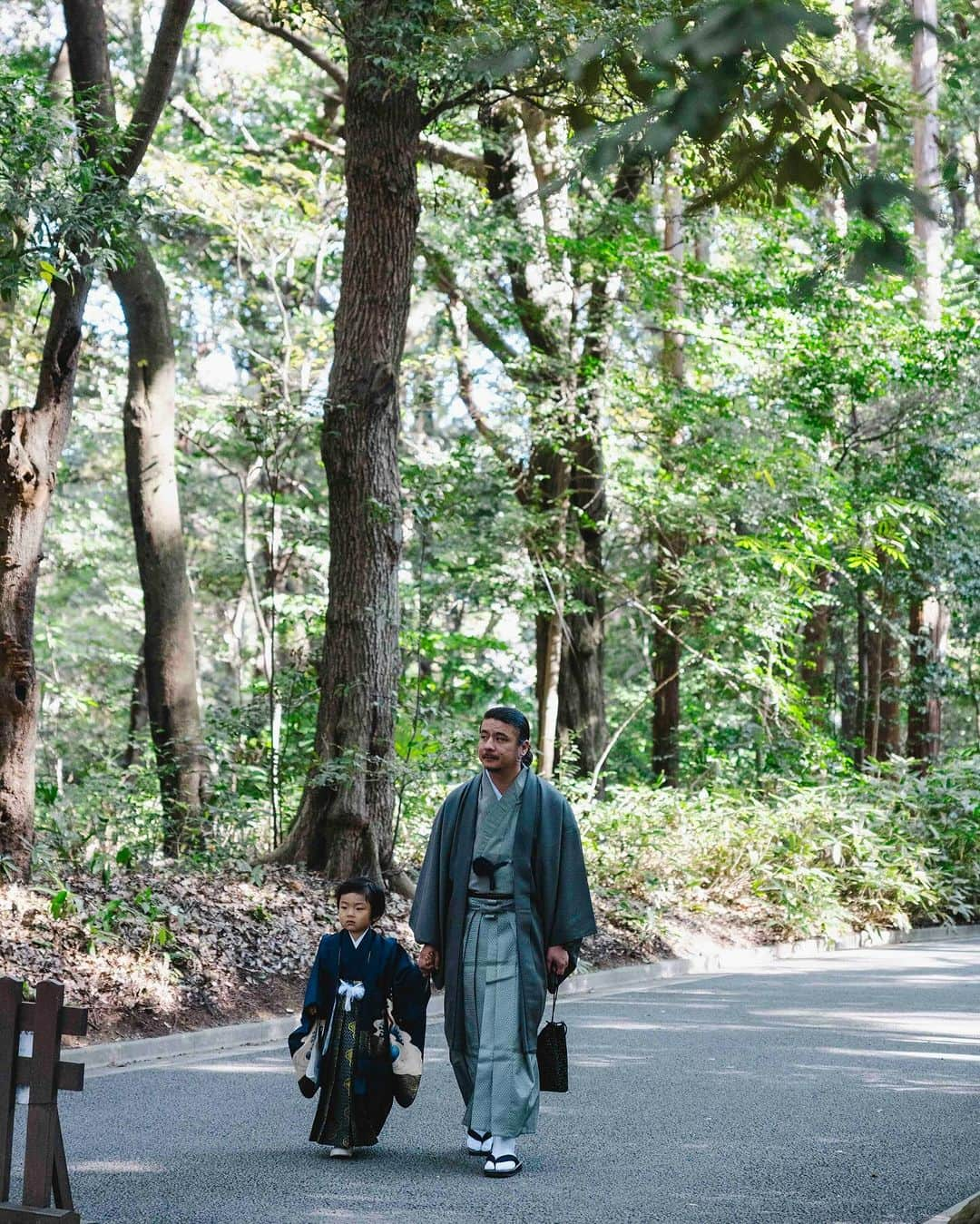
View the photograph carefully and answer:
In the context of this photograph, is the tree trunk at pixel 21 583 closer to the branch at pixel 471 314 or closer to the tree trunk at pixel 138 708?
the branch at pixel 471 314

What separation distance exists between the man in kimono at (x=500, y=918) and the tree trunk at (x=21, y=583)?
5.52 metres

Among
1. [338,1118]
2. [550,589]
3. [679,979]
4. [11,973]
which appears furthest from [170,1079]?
[550,589]

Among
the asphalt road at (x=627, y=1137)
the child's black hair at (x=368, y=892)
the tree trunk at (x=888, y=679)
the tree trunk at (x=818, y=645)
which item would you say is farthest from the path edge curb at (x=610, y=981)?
the tree trunk at (x=818, y=645)

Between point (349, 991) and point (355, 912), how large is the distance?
335 mm

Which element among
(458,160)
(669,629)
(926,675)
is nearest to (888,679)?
(926,675)

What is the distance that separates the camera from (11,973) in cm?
939

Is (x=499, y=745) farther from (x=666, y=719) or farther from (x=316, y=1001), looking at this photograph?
(x=666, y=719)

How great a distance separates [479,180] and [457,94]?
7302mm

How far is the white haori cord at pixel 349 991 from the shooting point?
6309 mm

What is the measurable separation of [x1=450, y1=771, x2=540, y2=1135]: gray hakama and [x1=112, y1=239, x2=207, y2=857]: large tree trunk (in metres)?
10.7

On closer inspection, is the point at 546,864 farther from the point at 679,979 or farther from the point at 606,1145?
the point at 679,979

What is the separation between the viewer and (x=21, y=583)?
11.1 meters

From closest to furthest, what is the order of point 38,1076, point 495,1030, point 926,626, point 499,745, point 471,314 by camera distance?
point 38,1076 → point 495,1030 → point 499,745 → point 471,314 → point 926,626

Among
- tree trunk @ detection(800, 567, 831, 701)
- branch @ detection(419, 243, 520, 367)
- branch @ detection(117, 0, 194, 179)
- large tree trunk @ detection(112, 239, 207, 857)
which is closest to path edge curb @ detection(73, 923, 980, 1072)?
large tree trunk @ detection(112, 239, 207, 857)
